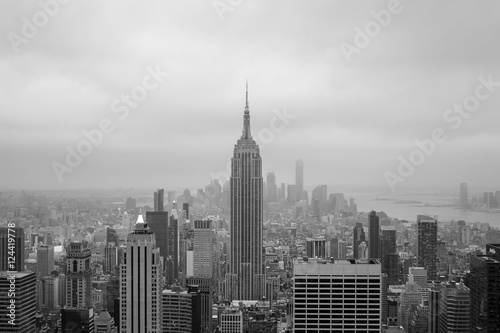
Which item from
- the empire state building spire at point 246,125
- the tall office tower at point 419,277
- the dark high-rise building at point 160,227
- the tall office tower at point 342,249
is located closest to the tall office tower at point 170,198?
the dark high-rise building at point 160,227

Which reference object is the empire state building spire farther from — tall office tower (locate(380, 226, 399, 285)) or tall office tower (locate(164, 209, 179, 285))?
tall office tower (locate(380, 226, 399, 285))

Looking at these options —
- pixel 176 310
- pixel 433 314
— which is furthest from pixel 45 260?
pixel 433 314

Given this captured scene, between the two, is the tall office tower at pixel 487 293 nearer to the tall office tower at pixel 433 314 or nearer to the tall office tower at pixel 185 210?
the tall office tower at pixel 433 314

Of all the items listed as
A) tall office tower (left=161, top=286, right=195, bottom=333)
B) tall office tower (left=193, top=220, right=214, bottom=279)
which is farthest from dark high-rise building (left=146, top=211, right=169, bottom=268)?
tall office tower (left=193, top=220, right=214, bottom=279)

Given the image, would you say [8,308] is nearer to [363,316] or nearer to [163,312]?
[163,312]

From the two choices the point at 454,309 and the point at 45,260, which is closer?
the point at 454,309

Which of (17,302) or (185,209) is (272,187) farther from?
(17,302)
